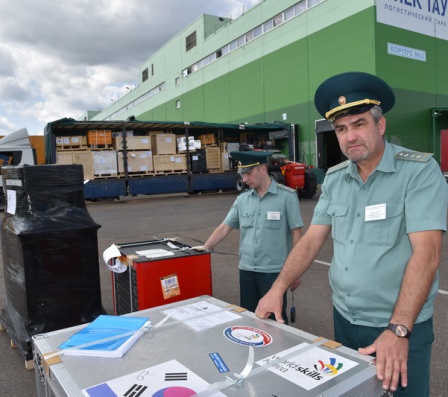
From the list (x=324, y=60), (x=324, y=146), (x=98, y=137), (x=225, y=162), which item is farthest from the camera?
(x=324, y=146)

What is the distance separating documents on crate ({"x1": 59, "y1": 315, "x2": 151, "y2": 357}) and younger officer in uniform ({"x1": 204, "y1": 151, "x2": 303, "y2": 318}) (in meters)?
1.67

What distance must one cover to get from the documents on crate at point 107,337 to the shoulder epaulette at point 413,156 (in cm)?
144

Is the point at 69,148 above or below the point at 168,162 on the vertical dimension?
above

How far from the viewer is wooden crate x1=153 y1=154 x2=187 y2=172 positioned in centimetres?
1622

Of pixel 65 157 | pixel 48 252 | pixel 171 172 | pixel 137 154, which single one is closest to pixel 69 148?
pixel 65 157

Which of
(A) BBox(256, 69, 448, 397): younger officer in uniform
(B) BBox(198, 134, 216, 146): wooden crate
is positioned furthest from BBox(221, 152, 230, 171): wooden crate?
(A) BBox(256, 69, 448, 397): younger officer in uniform

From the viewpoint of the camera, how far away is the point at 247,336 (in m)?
1.69

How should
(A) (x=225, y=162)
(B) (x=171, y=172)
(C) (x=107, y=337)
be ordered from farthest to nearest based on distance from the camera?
(A) (x=225, y=162)
(B) (x=171, y=172)
(C) (x=107, y=337)

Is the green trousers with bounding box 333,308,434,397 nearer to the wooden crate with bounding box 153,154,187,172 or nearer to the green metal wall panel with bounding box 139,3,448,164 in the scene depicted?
the wooden crate with bounding box 153,154,187,172

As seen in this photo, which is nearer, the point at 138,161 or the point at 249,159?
the point at 249,159

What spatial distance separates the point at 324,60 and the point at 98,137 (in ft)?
40.8

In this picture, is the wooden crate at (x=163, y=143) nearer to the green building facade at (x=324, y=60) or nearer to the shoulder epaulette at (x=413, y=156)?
the green building facade at (x=324, y=60)

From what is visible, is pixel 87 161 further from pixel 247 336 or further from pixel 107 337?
pixel 247 336

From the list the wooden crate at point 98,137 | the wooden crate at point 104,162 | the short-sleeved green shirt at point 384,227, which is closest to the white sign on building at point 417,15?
the wooden crate at point 98,137
